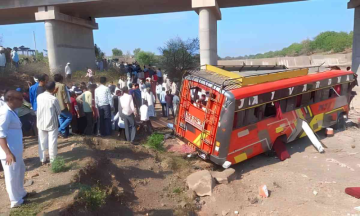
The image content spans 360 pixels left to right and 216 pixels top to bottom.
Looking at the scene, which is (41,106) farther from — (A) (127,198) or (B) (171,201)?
(B) (171,201)

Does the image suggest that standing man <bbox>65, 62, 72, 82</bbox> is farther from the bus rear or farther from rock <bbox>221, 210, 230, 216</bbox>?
rock <bbox>221, 210, 230, 216</bbox>

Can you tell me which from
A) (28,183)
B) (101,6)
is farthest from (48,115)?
(101,6)

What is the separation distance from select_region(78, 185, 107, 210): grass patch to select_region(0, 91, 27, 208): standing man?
0.94 meters

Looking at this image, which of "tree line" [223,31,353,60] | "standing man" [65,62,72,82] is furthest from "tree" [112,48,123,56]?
"standing man" [65,62,72,82]

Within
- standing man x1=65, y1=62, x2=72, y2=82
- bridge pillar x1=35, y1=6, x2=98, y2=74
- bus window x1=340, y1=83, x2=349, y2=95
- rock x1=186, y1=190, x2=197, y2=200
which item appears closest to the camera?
rock x1=186, y1=190, x2=197, y2=200

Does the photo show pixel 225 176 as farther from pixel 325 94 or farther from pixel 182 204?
pixel 325 94

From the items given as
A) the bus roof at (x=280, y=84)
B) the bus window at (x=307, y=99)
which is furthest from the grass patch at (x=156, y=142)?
the bus window at (x=307, y=99)

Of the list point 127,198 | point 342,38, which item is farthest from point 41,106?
point 342,38

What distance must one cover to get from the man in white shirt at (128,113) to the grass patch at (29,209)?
4.08 m

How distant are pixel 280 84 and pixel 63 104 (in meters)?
5.70

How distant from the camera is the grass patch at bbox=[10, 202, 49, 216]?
13.5ft

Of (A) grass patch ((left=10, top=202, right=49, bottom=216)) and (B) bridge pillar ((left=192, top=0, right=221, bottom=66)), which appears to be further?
(B) bridge pillar ((left=192, top=0, right=221, bottom=66))

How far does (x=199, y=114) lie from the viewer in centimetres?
745

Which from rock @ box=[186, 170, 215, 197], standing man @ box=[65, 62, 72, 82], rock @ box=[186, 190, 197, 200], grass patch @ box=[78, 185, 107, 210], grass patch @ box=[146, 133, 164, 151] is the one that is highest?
standing man @ box=[65, 62, 72, 82]
